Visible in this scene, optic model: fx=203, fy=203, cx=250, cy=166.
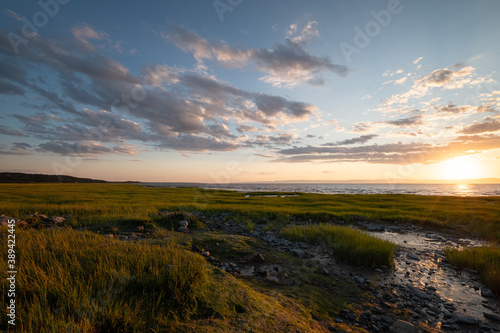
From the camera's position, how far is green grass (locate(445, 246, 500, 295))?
7.43m

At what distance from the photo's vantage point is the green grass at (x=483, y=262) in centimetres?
743

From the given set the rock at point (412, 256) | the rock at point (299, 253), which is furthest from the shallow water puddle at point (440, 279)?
the rock at point (299, 253)

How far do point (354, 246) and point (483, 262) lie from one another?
5100 millimetres

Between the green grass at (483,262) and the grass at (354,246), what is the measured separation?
9.51 feet

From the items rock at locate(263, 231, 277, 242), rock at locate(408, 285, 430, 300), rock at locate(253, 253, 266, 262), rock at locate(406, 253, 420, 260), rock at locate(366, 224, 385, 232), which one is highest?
rock at locate(253, 253, 266, 262)

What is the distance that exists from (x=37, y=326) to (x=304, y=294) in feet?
18.7

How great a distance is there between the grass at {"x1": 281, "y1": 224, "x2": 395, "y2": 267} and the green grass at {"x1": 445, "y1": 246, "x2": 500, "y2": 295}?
290cm

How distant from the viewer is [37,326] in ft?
8.66

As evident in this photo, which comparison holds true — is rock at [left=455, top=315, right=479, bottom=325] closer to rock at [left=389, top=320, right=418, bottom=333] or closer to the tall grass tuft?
rock at [left=389, top=320, right=418, bottom=333]

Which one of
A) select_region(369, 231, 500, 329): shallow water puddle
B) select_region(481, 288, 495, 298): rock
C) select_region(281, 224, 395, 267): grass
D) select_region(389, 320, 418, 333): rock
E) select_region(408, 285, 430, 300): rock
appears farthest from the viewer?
select_region(281, 224, 395, 267): grass

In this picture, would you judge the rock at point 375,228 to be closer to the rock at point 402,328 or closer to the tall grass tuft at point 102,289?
the rock at point 402,328

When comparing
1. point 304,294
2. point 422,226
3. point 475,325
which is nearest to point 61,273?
point 304,294

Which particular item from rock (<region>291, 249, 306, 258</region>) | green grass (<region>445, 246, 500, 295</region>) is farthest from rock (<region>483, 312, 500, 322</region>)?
rock (<region>291, 249, 306, 258</region>)

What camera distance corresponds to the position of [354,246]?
9578 millimetres
